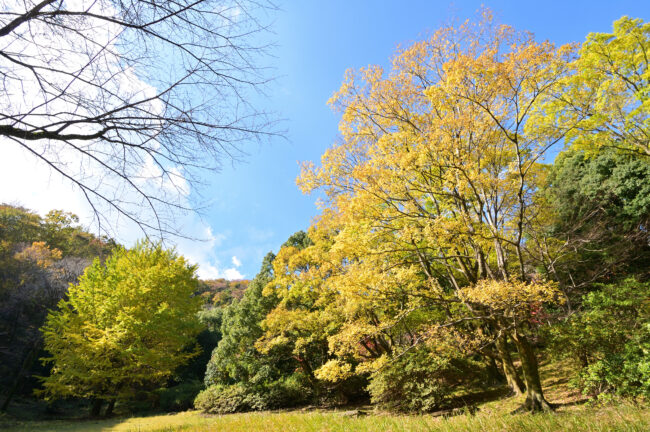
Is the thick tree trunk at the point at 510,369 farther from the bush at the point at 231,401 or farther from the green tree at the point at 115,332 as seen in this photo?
the green tree at the point at 115,332

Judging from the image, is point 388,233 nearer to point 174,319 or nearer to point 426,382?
point 426,382

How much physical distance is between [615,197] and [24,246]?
35131mm

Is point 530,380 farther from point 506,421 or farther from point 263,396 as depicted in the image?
point 263,396

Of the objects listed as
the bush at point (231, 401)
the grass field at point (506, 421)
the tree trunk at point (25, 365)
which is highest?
the tree trunk at point (25, 365)

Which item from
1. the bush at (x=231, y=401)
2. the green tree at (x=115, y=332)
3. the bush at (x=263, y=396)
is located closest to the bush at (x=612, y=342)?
the bush at (x=263, y=396)

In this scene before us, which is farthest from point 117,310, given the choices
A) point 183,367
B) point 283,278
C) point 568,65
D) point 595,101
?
point 595,101

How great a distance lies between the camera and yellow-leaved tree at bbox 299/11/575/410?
5500 millimetres

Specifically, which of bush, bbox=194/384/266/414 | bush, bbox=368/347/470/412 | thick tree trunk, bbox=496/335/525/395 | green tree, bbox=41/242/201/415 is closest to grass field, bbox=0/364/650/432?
thick tree trunk, bbox=496/335/525/395

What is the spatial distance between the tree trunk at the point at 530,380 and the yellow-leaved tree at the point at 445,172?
0.07 ft

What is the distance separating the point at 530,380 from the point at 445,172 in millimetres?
5060

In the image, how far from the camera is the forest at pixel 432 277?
6.02m

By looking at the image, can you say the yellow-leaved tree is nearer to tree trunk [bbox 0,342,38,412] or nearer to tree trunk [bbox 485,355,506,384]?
tree trunk [bbox 485,355,506,384]

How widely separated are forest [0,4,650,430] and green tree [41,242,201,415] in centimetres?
11

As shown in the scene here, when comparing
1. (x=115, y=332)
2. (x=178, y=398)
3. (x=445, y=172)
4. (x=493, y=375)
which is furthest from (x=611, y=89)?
(x=178, y=398)
